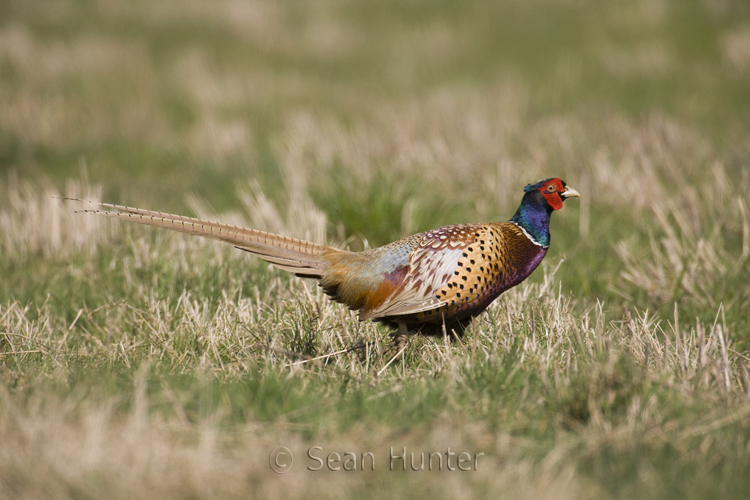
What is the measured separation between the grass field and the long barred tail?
318mm

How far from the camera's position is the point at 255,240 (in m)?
2.99

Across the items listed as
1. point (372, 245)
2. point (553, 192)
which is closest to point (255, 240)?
point (553, 192)

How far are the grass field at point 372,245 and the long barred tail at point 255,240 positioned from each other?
12.5 inches

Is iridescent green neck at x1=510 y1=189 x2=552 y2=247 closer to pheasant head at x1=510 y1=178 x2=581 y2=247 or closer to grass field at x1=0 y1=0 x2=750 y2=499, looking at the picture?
pheasant head at x1=510 y1=178 x2=581 y2=247

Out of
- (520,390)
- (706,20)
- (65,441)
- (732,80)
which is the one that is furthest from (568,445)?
(706,20)

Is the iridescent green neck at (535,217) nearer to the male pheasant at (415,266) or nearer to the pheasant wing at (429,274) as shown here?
the male pheasant at (415,266)

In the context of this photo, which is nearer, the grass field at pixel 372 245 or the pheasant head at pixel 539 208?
the grass field at pixel 372 245

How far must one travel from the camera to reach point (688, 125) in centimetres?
754

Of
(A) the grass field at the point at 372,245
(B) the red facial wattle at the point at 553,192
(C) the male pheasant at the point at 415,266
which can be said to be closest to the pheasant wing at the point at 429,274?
(C) the male pheasant at the point at 415,266

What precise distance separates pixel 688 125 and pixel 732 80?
191 cm

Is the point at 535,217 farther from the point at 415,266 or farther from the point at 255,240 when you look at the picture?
the point at 255,240

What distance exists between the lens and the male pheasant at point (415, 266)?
9.76ft

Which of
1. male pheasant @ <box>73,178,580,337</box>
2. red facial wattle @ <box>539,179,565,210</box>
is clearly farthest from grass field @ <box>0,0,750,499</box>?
red facial wattle @ <box>539,179,565,210</box>

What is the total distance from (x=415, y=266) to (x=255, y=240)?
0.65 m
